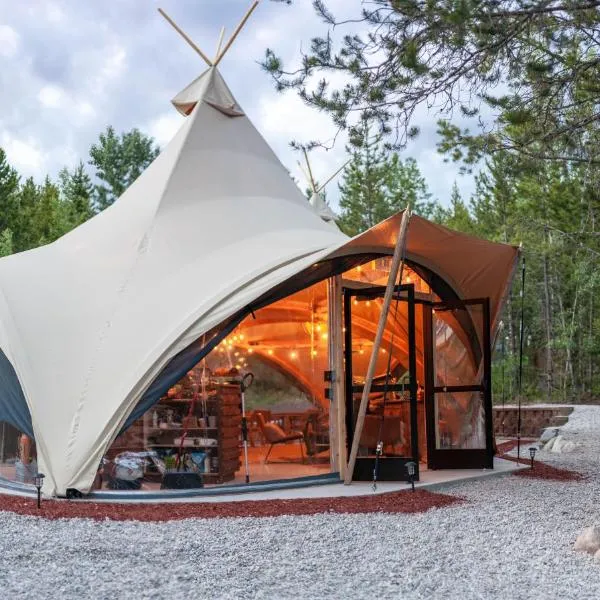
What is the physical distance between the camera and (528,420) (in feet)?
50.3

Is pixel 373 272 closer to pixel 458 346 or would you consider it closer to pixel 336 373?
pixel 336 373

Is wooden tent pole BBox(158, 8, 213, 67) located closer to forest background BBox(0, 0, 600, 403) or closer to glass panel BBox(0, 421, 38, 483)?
forest background BBox(0, 0, 600, 403)

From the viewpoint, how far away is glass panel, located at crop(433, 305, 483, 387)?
8.73m

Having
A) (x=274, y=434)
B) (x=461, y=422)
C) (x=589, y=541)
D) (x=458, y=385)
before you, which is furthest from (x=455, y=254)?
(x=589, y=541)

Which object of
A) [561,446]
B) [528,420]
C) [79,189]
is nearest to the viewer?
[561,446]

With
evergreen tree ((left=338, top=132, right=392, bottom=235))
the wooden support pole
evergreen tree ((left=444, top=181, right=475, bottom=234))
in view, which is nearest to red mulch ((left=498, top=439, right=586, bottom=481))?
the wooden support pole

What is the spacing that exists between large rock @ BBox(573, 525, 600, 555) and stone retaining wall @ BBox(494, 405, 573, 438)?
10.1 meters

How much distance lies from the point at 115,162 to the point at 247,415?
84.6 ft

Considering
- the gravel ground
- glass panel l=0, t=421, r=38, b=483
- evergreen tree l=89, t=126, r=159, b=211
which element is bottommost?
the gravel ground

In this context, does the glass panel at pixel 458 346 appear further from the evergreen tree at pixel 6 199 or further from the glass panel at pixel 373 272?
the evergreen tree at pixel 6 199

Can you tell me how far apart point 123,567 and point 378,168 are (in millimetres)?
25936

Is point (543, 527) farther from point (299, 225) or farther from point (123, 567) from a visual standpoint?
point (299, 225)

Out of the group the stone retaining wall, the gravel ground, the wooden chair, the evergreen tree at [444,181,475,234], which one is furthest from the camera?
the evergreen tree at [444,181,475,234]

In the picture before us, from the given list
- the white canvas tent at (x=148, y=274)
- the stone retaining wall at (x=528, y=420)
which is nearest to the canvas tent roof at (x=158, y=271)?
the white canvas tent at (x=148, y=274)
